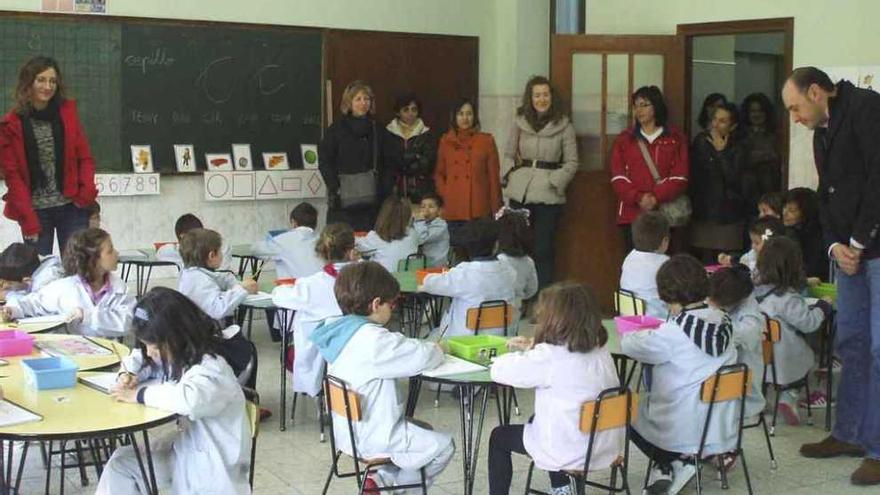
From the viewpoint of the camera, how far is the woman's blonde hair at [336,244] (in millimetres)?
6180

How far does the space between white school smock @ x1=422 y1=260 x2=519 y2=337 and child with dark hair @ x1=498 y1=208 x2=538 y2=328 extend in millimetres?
404

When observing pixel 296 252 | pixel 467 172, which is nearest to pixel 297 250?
pixel 296 252

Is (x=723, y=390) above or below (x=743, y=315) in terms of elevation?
below

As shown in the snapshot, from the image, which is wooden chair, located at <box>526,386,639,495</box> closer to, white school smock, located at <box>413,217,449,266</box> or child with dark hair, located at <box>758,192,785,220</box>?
child with dark hair, located at <box>758,192,785,220</box>

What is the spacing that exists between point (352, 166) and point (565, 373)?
205 inches

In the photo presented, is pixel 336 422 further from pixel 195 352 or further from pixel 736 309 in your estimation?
pixel 736 309

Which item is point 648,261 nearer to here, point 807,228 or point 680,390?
point 807,228

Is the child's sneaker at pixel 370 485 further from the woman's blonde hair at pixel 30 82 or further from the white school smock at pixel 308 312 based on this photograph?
the woman's blonde hair at pixel 30 82

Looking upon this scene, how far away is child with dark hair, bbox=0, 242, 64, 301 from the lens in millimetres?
5770

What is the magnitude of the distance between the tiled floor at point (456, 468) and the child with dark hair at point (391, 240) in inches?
56.3

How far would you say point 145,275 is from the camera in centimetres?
996

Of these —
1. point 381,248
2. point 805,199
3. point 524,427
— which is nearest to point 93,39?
point 381,248

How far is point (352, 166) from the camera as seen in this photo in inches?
358

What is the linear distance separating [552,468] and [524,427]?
0.76ft
